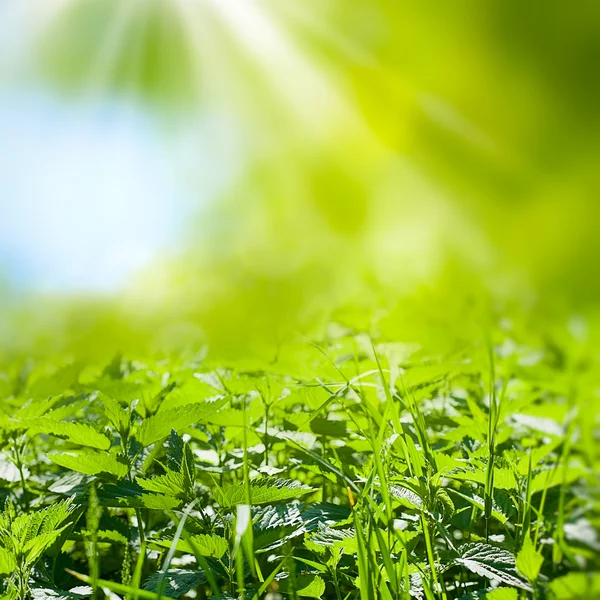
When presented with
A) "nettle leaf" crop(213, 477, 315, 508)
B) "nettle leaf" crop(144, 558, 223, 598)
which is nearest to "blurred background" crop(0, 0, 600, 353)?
"nettle leaf" crop(213, 477, 315, 508)

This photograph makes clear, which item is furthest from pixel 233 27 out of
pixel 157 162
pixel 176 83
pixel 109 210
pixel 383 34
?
pixel 383 34

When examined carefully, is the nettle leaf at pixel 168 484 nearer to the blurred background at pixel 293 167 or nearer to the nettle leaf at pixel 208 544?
the nettle leaf at pixel 208 544

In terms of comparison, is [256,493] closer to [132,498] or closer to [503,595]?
[132,498]

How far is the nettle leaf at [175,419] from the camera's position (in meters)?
0.68

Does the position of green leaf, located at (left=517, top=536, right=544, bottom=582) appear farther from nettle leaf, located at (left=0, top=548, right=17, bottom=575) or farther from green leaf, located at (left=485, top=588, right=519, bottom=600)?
nettle leaf, located at (left=0, top=548, right=17, bottom=575)

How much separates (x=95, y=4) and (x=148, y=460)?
3051 mm

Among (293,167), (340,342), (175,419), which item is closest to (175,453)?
(175,419)

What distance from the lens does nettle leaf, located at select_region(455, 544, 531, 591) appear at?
1.91ft

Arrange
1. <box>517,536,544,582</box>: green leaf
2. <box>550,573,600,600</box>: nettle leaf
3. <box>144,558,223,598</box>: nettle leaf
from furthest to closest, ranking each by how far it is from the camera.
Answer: <box>144,558,223,598</box>: nettle leaf
<box>517,536,544,582</box>: green leaf
<box>550,573,600,600</box>: nettle leaf

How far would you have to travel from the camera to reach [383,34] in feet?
2.62

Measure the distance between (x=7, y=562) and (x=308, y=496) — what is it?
0.50m

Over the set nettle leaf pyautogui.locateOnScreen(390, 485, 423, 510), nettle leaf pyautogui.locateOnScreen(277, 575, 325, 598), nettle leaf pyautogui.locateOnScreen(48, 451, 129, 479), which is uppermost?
nettle leaf pyautogui.locateOnScreen(390, 485, 423, 510)

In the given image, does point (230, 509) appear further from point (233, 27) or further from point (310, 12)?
point (233, 27)

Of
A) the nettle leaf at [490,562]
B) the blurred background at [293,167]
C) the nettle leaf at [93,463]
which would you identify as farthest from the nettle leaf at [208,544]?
the blurred background at [293,167]
